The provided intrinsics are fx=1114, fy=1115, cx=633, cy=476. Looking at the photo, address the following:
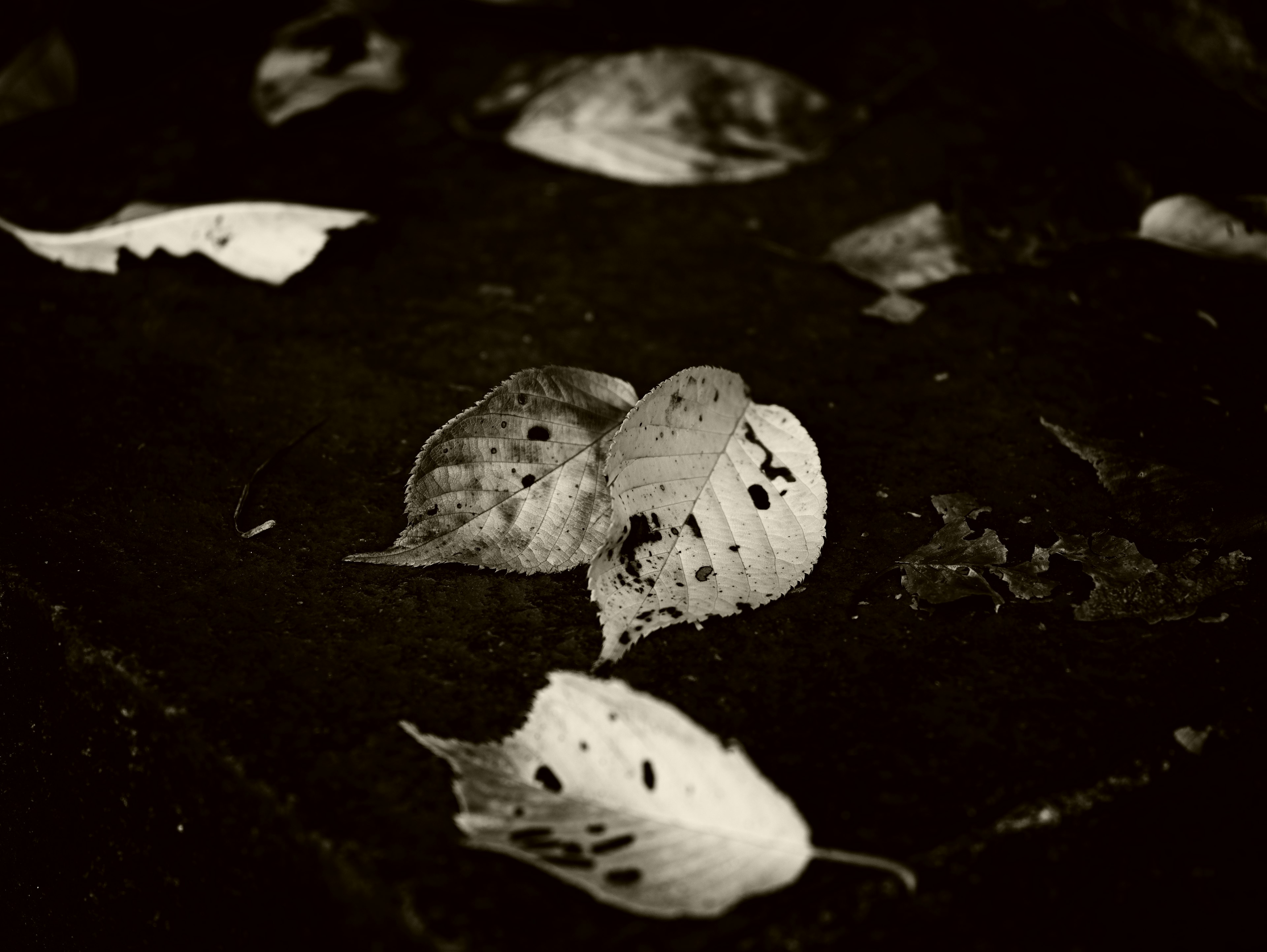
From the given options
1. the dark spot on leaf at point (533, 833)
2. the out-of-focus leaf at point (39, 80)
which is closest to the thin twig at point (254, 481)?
the dark spot on leaf at point (533, 833)

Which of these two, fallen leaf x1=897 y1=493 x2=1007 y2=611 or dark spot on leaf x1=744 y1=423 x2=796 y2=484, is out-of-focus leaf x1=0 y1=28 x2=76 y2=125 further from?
fallen leaf x1=897 y1=493 x2=1007 y2=611

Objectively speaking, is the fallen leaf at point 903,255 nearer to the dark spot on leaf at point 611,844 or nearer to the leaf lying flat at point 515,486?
the leaf lying flat at point 515,486

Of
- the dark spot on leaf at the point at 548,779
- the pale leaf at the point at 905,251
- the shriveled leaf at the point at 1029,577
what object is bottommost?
the dark spot on leaf at the point at 548,779

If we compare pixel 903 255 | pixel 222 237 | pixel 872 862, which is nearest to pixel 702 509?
pixel 872 862

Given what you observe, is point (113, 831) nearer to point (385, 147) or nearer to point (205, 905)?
point (205, 905)

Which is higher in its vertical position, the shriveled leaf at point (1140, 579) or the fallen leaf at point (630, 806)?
the shriveled leaf at point (1140, 579)

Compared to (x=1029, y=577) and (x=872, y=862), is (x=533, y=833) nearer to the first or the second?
(x=872, y=862)

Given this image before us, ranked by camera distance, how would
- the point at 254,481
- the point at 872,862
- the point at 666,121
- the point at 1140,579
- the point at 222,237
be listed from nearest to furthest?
the point at 872,862, the point at 1140,579, the point at 254,481, the point at 222,237, the point at 666,121
